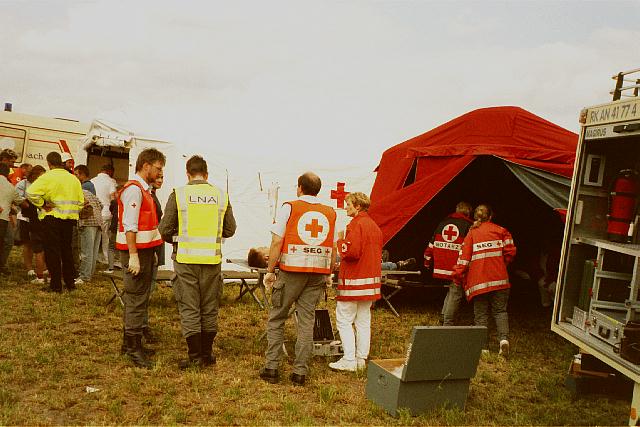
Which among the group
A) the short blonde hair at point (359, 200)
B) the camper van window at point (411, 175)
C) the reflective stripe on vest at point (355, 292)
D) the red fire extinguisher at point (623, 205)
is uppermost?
the camper van window at point (411, 175)

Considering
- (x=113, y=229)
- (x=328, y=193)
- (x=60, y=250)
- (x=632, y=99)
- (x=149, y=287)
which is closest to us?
(x=632, y=99)

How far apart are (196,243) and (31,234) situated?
185 inches

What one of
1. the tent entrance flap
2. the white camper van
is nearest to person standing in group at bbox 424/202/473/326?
the tent entrance flap

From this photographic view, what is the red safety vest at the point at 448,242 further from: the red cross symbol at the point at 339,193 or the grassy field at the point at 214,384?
the red cross symbol at the point at 339,193

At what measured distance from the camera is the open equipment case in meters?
4.21

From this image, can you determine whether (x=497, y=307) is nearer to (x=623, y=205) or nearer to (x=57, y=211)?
(x=623, y=205)

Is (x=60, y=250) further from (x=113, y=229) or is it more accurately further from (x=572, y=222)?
A: (x=572, y=222)

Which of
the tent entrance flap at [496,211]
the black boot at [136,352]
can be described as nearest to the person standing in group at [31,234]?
the black boot at [136,352]

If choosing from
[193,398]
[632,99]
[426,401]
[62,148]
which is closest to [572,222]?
[632,99]

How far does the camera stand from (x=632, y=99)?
13.3ft

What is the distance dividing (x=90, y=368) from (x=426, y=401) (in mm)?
2765

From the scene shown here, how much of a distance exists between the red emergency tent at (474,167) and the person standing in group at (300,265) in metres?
3.12

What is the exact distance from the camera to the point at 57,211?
24.6 ft

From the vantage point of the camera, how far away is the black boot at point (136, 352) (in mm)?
5055
